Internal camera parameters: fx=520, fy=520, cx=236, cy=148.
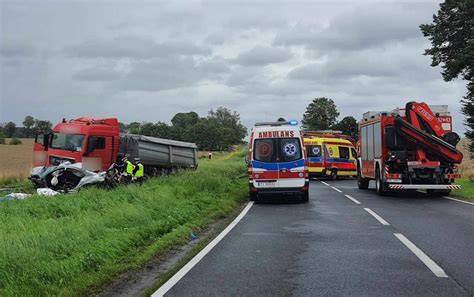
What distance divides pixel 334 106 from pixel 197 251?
109 meters

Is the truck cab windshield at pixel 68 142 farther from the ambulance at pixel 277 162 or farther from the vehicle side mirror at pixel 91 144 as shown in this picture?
the ambulance at pixel 277 162

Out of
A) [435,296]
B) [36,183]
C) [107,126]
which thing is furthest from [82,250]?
[107,126]

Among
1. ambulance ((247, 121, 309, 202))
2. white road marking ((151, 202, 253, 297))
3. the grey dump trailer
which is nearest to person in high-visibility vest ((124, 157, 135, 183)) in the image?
ambulance ((247, 121, 309, 202))

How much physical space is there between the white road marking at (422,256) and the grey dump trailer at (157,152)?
17658 mm

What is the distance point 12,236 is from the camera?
802 centimetres

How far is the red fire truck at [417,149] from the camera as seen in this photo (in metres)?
18.7

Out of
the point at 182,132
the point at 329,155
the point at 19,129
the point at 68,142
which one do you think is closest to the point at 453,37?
the point at 329,155

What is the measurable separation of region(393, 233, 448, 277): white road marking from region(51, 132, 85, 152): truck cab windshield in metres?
16.3

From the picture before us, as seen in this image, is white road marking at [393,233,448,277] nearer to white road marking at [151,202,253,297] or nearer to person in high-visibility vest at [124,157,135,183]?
white road marking at [151,202,253,297]

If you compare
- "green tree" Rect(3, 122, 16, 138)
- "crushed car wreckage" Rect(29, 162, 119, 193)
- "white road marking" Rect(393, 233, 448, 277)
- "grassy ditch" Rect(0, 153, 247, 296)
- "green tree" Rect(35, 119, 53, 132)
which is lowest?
"white road marking" Rect(393, 233, 448, 277)

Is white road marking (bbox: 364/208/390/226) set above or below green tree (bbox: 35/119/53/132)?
below

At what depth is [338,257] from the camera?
8016 millimetres

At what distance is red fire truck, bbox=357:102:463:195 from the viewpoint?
18.7 metres

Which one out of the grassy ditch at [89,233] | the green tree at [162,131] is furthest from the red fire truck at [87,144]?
the green tree at [162,131]
